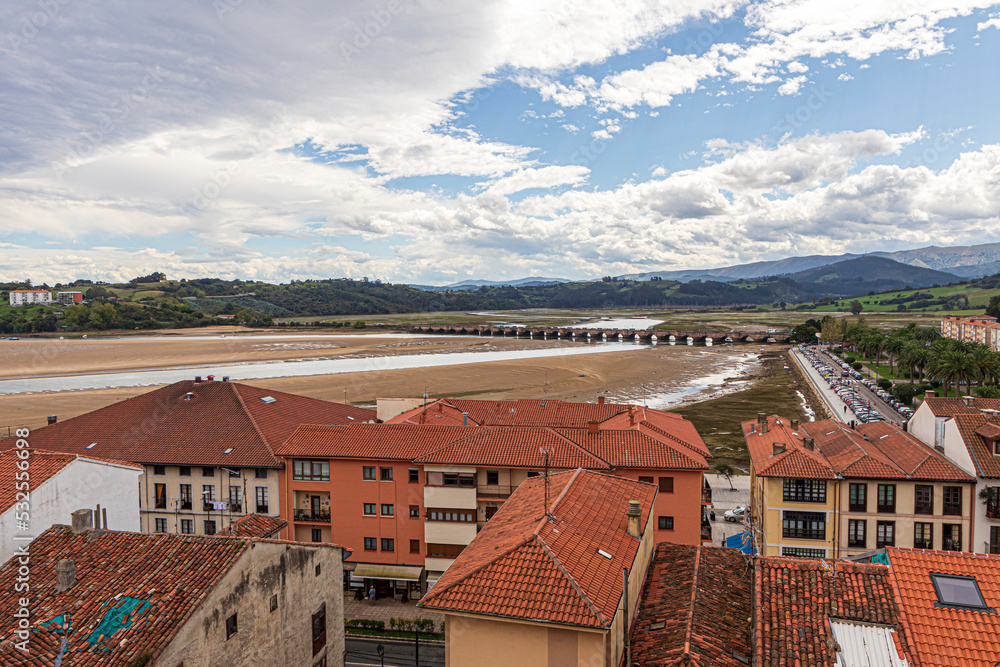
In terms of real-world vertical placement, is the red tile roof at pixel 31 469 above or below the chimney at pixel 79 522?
above

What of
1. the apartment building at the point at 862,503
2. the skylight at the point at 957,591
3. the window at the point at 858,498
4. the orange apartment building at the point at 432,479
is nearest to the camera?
the skylight at the point at 957,591

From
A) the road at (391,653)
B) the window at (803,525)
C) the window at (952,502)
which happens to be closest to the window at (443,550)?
the road at (391,653)

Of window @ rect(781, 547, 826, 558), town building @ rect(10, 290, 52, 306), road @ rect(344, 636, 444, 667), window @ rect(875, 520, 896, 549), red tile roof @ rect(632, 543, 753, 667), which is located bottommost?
road @ rect(344, 636, 444, 667)

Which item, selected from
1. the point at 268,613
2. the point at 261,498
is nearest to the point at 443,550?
the point at 261,498

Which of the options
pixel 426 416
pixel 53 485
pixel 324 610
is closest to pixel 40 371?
pixel 426 416

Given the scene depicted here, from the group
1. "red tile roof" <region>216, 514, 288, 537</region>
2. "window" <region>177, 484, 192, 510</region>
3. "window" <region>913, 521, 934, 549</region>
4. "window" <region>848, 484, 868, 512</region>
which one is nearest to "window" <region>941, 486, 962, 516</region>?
"window" <region>913, 521, 934, 549</region>

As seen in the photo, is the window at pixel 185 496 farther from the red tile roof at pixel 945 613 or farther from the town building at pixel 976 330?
the town building at pixel 976 330

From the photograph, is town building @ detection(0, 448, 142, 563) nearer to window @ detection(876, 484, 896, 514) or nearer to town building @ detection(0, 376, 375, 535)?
town building @ detection(0, 376, 375, 535)

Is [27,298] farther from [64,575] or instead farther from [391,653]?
[64,575]
